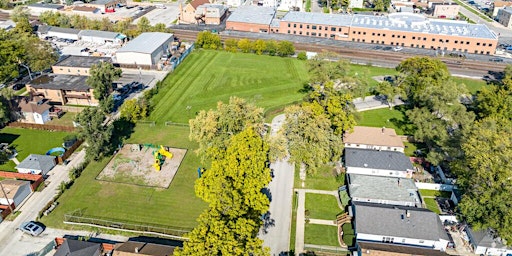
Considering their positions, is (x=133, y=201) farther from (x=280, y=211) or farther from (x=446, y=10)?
(x=446, y=10)

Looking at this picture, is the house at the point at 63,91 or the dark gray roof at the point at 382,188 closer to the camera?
the dark gray roof at the point at 382,188

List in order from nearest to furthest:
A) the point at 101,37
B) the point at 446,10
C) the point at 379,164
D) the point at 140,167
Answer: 1. the point at 379,164
2. the point at 140,167
3. the point at 101,37
4. the point at 446,10

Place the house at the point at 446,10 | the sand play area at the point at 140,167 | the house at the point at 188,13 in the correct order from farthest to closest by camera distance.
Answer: the house at the point at 446,10, the house at the point at 188,13, the sand play area at the point at 140,167

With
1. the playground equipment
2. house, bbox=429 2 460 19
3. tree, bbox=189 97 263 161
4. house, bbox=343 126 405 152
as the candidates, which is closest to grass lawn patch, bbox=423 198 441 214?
house, bbox=343 126 405 152

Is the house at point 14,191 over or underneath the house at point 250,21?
underneath

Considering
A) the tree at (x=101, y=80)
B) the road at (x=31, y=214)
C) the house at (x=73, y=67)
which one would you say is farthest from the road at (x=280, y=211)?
the house at (x=73, y=67)

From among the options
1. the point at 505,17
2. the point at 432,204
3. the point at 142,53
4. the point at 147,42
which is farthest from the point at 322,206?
the point at 505,17

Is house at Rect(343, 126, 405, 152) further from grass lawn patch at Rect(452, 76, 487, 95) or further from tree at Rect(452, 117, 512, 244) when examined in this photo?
grass lawn patch at Rect(452, 76, 487, 95)

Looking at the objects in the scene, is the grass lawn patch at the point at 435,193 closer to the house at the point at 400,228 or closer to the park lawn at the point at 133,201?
the house at the point at 400,228
